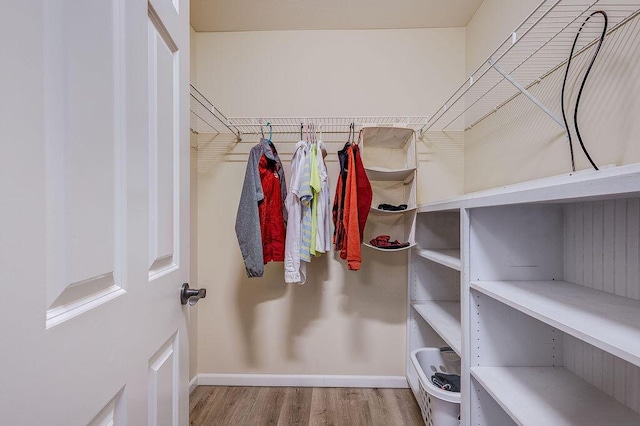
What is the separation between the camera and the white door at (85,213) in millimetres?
315

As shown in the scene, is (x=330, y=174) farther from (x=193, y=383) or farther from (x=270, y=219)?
(x=193, y=383)

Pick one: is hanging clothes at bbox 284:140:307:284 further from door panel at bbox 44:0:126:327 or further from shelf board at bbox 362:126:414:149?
door panel at bbox 44:0:126:327

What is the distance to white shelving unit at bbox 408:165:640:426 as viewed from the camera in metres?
0.77

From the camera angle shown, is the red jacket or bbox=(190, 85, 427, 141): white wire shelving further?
bbox=(190, 85, 427, 141): white wire shelving

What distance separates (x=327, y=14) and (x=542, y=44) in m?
1.24

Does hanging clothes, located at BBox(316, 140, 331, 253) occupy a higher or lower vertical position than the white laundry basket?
higher

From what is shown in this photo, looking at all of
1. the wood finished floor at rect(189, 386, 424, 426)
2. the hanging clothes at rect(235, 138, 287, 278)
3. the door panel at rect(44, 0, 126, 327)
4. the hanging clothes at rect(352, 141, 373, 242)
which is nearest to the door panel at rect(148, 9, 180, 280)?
the door panel at rect(44, 0, 126, 327)

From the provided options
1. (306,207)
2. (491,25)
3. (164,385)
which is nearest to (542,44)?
(491,25)

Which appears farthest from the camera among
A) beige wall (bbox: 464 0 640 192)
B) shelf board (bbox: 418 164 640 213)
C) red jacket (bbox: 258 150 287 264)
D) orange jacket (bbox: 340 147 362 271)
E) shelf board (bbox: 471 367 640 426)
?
red jacket (bbox: 258 150 287 264)

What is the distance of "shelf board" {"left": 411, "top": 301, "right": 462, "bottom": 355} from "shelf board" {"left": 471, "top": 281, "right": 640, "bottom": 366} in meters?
0.36

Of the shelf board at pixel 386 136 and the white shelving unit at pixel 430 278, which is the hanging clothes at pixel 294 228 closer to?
the shelf board at pixel 386 136

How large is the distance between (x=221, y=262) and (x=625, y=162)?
82.8 inches

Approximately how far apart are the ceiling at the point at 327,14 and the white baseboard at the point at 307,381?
2.49m

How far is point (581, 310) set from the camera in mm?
706
